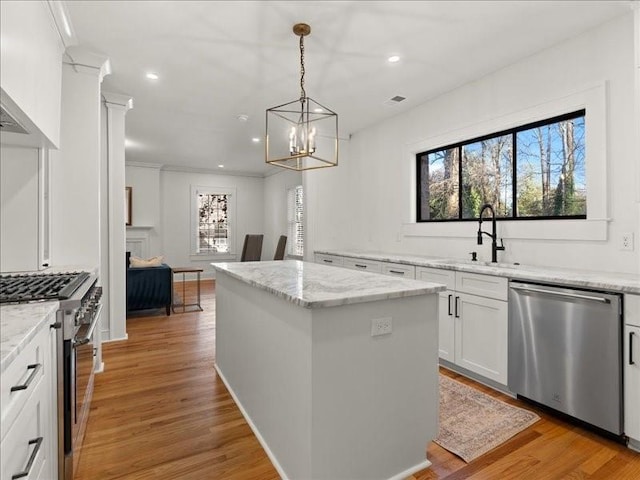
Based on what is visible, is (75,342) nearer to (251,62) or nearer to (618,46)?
(251,62)

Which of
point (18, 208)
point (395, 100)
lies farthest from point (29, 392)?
point (395, 100)

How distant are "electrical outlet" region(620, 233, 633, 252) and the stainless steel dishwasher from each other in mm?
663

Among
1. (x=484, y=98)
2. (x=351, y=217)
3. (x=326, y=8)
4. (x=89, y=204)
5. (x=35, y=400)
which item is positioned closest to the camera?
(x=35, y=400)

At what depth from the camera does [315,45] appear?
2871 millimetres

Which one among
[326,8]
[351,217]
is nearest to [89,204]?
[326,8]

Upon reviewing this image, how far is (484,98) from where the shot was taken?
3422 millimetres

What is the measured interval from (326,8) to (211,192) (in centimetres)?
697

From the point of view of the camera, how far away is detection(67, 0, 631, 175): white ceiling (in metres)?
2.42

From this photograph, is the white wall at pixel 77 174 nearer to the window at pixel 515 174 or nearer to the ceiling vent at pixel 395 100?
the ceiling vent at pixel 395 100

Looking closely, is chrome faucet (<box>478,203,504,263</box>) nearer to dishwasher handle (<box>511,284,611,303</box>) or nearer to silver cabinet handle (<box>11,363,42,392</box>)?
dishwasher handle (<box>511,284,611,303</box>)

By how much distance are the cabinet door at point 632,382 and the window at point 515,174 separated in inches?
45.6

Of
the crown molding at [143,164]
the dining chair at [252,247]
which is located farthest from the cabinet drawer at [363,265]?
the crown molding at [143,164]

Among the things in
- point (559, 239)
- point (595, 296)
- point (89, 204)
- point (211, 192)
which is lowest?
point (595, 296)

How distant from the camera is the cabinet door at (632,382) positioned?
6.26 ft
